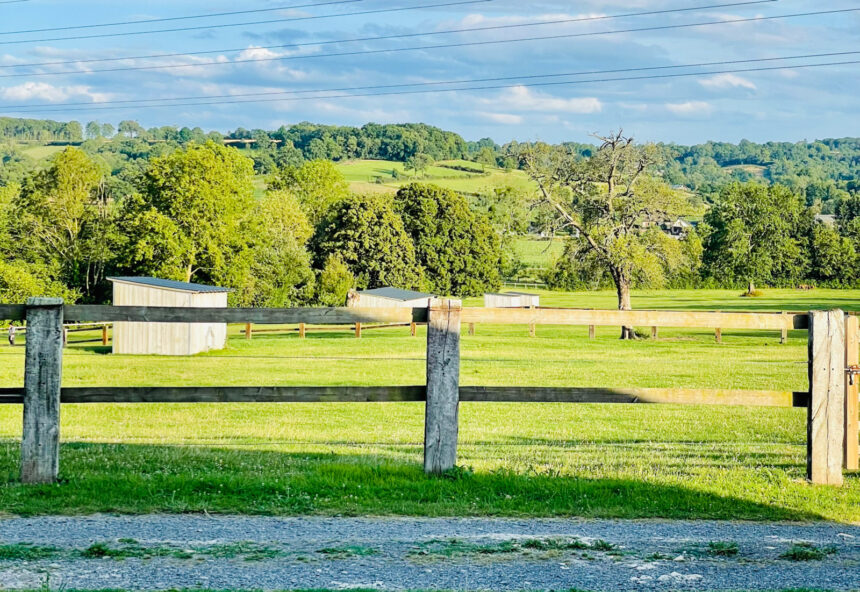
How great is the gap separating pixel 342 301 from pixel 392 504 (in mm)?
62597

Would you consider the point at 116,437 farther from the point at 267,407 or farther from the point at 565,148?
the point at 565,148

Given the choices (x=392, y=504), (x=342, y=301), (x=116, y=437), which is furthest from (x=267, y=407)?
(x=342, y=301)

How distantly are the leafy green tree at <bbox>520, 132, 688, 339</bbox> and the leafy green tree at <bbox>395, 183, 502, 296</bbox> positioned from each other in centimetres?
3421

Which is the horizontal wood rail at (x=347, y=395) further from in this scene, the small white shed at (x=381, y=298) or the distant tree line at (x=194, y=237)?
the distant tree line at (x=194, y=237)

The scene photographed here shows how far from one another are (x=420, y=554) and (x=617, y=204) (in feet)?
157

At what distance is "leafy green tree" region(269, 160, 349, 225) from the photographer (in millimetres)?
102625

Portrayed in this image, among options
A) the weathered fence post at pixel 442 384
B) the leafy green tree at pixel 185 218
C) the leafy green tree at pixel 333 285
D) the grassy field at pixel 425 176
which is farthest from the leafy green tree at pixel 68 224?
the grassy field at pixel 425 176

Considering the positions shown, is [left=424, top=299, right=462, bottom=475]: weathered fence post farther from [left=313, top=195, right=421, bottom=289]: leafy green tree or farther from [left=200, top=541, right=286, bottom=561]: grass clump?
[left=313, top=195, right=421, bottom=289]: leafy green tree

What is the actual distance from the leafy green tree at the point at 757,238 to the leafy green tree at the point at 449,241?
2723cm

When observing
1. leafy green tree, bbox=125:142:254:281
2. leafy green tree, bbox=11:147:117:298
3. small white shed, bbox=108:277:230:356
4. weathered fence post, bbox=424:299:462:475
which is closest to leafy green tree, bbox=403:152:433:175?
leafy green tree, bbox=11:147:117:298

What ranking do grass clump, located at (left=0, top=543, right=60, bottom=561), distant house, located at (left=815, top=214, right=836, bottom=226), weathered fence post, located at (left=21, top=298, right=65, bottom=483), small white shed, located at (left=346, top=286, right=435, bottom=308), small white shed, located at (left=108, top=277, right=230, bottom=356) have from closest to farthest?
1. grass clump, located at (left=0, top=543, right=60, bottom=561)
2. weathered fence post, located at (left=21, top=298, right=65, bottom=483)
3. small white shed, located at (left=108, top=277, right=230, bottom=356)
4. small white shed, located at (left=346, top=286, right=435, bottom=308)
5. distant house, located at (left=815, top=214, right=836, bottom=226)

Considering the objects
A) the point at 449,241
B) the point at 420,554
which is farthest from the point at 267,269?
the point at 420,554

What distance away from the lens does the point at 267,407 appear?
20.4 m

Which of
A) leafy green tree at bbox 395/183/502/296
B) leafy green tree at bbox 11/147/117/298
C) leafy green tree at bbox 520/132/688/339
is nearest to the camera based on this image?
leafy green tree at bbox 520/132/688/339
